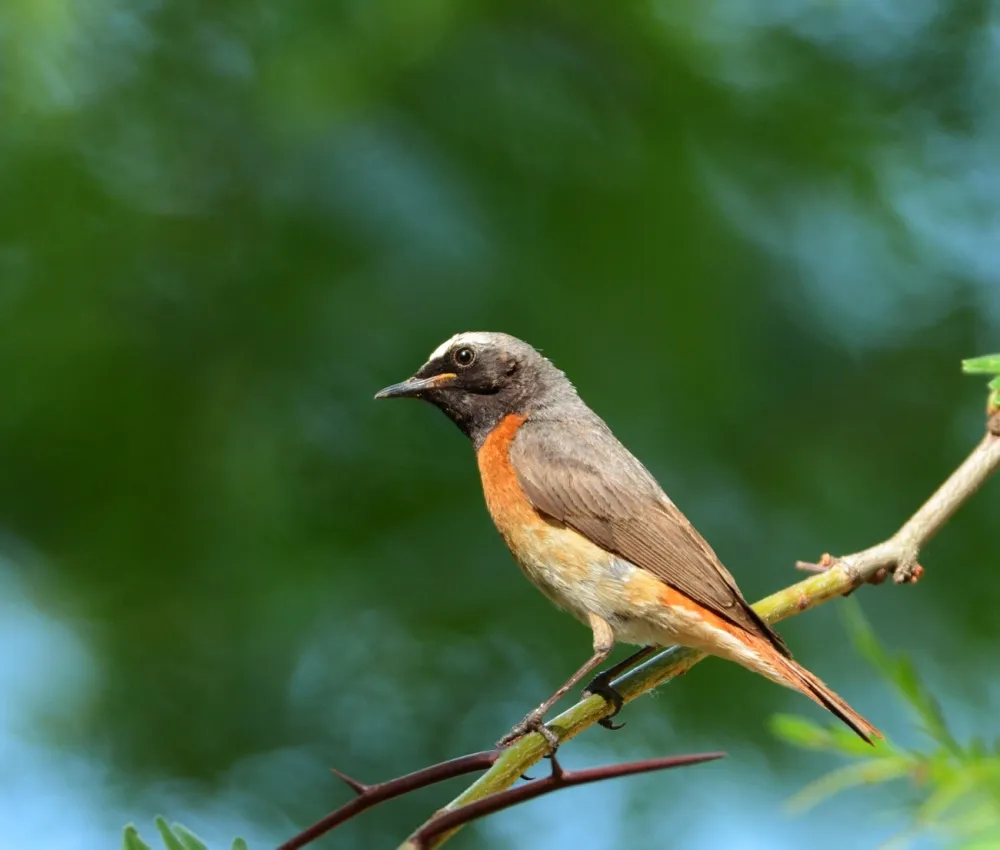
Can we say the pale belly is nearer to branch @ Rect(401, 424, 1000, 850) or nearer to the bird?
the bird

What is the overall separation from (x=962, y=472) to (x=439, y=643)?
4138 mm

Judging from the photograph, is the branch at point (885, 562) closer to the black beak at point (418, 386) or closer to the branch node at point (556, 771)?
the branch node at point (556, 771)

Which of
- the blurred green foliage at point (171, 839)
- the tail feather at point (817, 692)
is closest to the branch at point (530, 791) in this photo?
the blurred green foliage at point (171, 839)

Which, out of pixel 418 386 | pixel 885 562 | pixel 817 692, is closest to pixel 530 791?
pixel 885 562

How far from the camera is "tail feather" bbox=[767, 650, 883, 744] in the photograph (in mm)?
2589

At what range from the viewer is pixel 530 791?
45.1 inches

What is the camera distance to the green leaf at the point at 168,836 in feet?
4.21

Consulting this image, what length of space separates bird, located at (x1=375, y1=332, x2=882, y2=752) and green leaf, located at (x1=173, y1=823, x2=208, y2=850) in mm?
2091

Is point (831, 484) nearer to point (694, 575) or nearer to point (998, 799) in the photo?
point (694, 575)

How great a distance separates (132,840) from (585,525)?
283 cm

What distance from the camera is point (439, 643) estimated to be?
6.16 m

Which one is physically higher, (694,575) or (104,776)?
(104,776)

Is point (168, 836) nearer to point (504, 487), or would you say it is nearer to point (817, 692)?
point (817, 692)

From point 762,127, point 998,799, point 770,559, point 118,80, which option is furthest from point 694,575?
point 118,80
